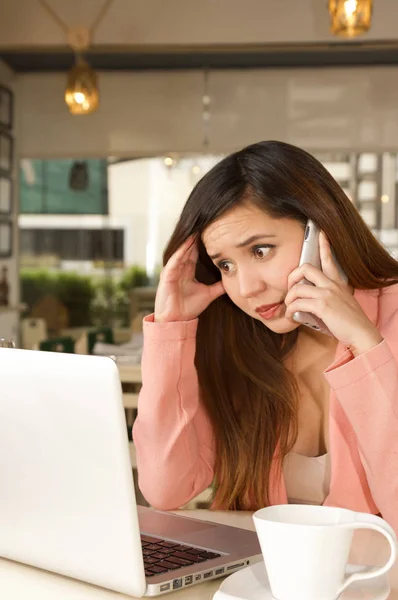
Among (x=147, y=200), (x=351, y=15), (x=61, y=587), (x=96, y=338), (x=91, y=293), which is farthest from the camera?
(x=91, y=293)

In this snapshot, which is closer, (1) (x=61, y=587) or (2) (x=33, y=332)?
(1) (x=61, y=587)

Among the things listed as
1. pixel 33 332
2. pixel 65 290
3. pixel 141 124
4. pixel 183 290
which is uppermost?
pixel 141 124

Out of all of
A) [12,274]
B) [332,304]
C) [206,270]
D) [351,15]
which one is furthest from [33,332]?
[332,304]

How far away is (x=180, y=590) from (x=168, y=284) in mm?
753

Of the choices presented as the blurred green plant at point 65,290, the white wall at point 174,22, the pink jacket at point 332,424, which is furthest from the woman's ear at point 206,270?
the blurred green plant at point 65,290

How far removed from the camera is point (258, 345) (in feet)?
5.70

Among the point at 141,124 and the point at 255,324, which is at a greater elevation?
the point at 141,124

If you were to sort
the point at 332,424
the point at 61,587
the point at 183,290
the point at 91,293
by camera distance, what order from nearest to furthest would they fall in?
the point at 61,587 → the point at 332,424 → the point at 183,290 → the point at 91,293

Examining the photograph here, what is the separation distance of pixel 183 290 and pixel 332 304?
45 cm

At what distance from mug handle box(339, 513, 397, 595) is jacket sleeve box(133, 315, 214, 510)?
73cm

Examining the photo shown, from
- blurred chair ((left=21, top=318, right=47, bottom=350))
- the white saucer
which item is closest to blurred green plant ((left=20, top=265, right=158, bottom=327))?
blurred chair ((left=21, top=318, right=47, bottom=350))

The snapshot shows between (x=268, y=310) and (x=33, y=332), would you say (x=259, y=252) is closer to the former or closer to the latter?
(x=268, y=310)

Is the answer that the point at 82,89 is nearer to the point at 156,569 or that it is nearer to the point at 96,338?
the point at 96,338

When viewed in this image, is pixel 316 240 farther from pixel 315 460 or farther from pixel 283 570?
pixel 283 570
